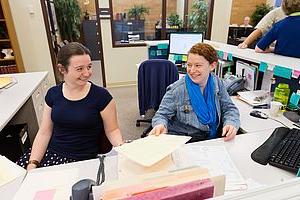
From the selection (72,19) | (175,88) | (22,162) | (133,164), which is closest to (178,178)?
(133,164)

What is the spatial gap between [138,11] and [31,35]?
203 cm

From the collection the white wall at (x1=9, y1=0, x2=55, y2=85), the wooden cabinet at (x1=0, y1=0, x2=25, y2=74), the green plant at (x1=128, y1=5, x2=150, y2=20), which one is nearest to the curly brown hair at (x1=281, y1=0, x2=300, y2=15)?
the green plant at (x1=128, y1=5, x2=150, y2=20)

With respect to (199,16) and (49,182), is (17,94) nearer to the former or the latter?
(49,182)

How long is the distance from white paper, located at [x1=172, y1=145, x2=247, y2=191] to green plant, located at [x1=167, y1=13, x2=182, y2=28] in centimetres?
394

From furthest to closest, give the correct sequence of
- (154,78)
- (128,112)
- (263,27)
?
(128,112) < (263,27) < (154,78)

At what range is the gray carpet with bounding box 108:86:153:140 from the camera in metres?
2.97

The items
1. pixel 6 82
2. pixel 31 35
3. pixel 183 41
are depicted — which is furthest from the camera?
pixel 31 35

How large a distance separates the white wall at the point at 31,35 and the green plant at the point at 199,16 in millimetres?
2862

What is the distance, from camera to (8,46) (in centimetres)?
404

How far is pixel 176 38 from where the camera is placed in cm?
302

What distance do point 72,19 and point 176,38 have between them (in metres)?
3.78

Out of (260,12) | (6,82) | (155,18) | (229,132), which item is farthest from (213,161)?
(260,12)

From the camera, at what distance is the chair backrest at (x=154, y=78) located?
2.39 metres

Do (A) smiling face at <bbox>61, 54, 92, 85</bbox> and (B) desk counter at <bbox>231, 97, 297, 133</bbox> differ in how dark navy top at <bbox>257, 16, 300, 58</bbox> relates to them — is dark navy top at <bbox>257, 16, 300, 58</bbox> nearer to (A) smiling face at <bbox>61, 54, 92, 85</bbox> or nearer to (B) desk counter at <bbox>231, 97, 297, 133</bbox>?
(B) desk counter at <bbox>231, 97, 297, 133</bbox>
